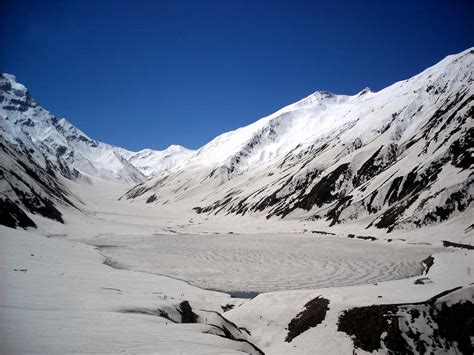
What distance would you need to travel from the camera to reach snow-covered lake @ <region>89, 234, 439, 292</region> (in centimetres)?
2991

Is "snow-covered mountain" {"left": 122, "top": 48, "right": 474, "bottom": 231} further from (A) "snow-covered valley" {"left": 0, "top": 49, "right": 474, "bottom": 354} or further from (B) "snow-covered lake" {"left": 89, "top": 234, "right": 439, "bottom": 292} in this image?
(B) "snow-covered lake" {"left": 89, "top": 234, "right": 439, "bottom": 292}

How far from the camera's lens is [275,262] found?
126 ft

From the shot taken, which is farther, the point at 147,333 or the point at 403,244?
the point at 403,244

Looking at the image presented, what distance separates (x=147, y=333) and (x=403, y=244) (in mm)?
41764

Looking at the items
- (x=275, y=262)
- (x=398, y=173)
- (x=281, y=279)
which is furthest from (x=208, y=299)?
(x=398, y=173)

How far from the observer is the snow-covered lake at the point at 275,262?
29.9m

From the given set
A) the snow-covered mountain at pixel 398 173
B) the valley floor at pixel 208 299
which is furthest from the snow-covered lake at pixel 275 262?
the snow-covered mountain at pixel 398 173

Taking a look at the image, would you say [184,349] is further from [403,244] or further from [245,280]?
[403,244]

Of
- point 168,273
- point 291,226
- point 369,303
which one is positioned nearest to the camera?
point 369,303

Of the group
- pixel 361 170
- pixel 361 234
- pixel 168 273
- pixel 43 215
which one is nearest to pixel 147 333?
pixel 168 273

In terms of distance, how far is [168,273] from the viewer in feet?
110

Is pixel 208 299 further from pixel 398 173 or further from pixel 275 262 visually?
pixel 398 173

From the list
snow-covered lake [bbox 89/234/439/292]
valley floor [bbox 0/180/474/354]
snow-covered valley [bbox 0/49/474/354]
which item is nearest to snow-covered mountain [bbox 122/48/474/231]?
snow-covered valley [bbox 0/49/474/354]

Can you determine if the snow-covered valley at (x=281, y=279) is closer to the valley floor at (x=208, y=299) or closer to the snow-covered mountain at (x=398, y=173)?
the valley floor at (x=208, y=299)
